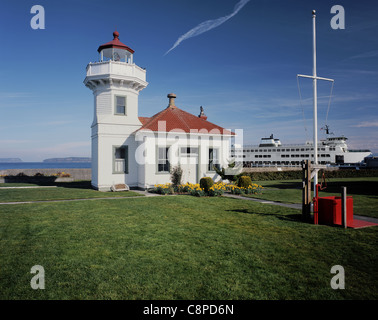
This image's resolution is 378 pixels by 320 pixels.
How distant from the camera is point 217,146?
20703 mm

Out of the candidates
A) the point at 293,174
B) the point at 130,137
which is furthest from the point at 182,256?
the point at 293,174

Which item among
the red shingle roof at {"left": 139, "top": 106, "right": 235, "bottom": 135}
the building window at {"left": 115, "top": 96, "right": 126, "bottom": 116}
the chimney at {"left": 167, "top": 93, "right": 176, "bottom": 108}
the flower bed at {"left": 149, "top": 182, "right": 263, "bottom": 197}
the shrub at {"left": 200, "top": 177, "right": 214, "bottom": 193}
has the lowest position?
the flower bed at {"left": 149, "top": 182, "right": 263, "bottom": 197}

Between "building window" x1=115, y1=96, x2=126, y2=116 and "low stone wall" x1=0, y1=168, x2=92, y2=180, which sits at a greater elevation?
"building window" x1=115, y1=96, x2=126, y2=116

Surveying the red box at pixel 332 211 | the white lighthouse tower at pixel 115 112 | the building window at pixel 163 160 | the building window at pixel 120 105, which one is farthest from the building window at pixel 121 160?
the red box at pixel 332 211

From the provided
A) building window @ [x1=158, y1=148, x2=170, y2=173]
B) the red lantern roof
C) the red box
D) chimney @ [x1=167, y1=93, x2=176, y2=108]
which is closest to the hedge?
chimney @ [x1=167, y1=93, x2=176, y2=108]

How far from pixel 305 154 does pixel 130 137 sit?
190 ft

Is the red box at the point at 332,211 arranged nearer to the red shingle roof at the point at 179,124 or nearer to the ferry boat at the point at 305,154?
the red shingle roof at the point at 179,124

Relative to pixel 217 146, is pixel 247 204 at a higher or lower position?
lower

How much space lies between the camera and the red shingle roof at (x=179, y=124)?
19.2 m

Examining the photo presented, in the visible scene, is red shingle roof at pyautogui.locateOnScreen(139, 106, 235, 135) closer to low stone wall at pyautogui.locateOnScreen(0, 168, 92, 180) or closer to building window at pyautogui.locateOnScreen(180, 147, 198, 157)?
building window at pyautogui.locateOnScreen(180, 147, 198, 157)

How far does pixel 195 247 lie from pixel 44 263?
11.0 feet

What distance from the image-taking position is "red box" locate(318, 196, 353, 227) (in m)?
8.55
